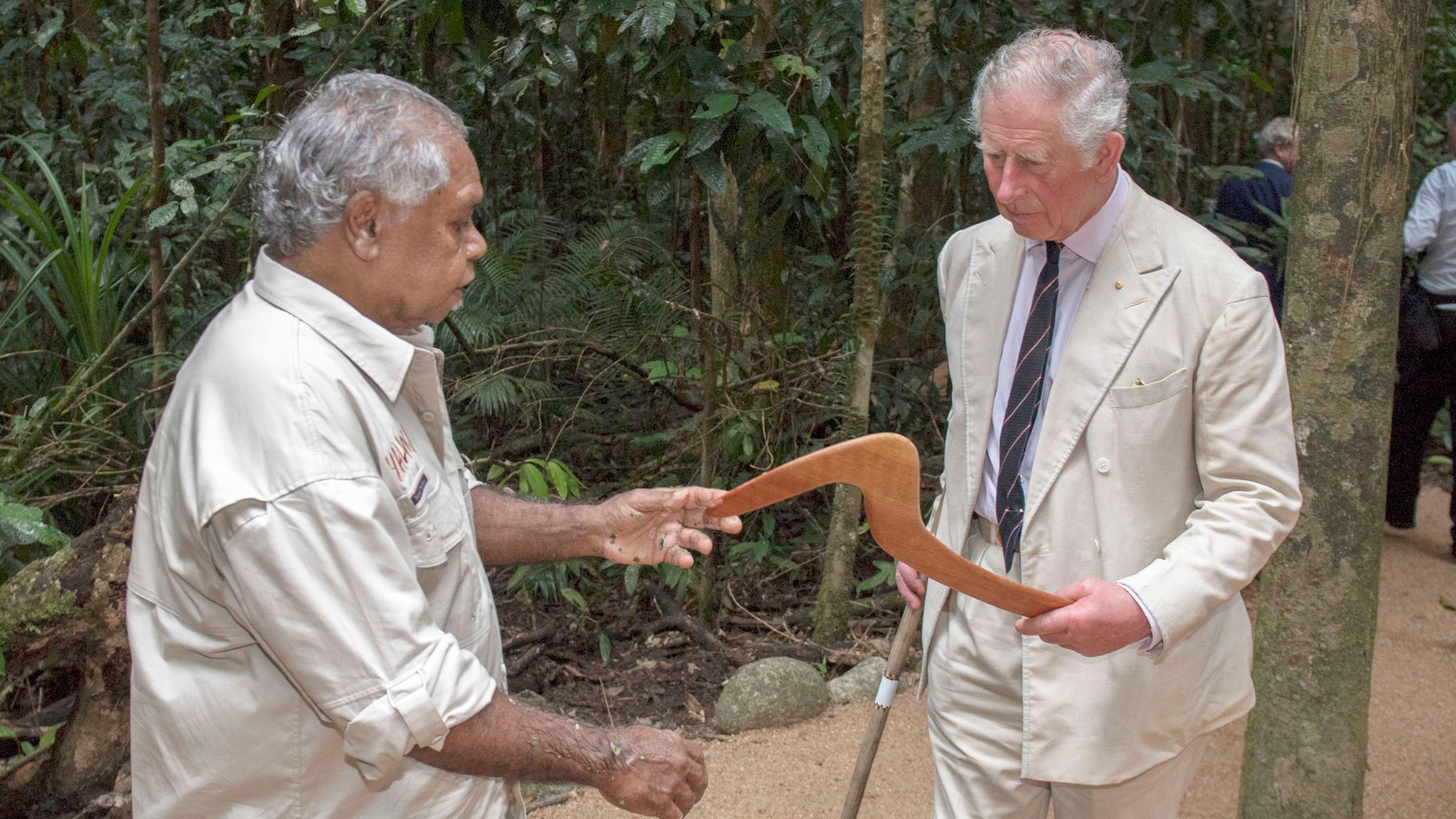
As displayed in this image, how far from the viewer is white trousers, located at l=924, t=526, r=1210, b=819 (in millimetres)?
2232

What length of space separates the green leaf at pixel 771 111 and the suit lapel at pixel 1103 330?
147 cm

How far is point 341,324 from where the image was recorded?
1.64 m

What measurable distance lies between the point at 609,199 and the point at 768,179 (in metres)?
3.44

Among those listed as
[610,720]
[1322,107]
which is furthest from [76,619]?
[1322,107]

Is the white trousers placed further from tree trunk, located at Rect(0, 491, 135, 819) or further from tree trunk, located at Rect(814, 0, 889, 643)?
tree trunk, located at Rect(0, 491, 135, 819)

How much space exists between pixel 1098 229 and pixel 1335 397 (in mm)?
828

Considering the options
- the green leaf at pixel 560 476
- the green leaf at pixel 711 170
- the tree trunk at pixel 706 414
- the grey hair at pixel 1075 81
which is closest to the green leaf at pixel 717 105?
the green leaf at pixel 711 170

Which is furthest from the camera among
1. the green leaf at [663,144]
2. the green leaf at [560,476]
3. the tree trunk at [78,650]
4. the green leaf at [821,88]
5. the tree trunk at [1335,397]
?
the green leaf at [560,476]

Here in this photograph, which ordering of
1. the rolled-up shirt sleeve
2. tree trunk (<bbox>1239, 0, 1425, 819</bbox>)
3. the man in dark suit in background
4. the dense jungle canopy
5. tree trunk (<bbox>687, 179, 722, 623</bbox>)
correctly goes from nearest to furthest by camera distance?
the rolled-up shirt sleeve < tree trunk (<bbox>1239, 0, 1425, 819</bbox>) < the dense jungle canopy < tree trunk (<bbox>687, 179, 722, 623</bbox>) < the man in dark suit in background

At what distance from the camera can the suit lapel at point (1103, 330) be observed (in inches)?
82.3

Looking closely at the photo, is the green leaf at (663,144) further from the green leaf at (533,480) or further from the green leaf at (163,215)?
the green leaf at (163,215)

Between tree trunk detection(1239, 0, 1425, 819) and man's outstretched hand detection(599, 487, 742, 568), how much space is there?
1351 millimetres

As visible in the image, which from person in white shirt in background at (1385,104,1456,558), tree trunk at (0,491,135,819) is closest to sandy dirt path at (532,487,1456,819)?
tree trunk at (0,491,135,819)

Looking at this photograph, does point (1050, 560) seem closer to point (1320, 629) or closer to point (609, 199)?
point (1320, 629)
